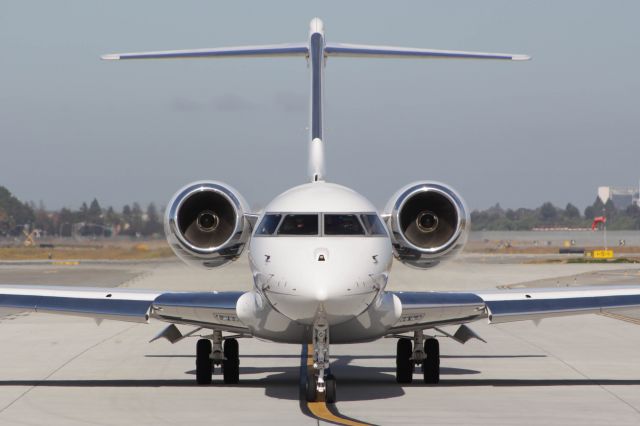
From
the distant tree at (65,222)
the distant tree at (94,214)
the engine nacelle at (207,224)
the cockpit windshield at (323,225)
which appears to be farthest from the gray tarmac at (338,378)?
the distant tree at (65,222)

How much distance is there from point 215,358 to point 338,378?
7.14ft

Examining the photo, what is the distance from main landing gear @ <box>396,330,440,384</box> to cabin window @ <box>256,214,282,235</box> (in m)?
3.64

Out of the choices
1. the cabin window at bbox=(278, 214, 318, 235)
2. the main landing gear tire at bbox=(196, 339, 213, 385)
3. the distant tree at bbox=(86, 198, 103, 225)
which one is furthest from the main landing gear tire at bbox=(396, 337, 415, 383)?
the distant tree at bbox=(86, 198, 103, 225)

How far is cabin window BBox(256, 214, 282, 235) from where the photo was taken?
14679 mm

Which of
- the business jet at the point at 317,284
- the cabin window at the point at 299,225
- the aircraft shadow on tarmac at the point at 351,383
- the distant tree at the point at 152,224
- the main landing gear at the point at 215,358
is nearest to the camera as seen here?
the business jet at the point at 317,284

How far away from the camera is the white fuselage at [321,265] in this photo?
13.5 meters

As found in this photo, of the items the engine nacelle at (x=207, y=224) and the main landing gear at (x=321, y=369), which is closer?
the main landing gear at (x=321, y=369)

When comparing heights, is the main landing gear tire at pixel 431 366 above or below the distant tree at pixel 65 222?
below

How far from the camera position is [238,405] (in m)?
15.1

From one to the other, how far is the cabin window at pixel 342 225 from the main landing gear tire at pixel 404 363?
366 centimetres

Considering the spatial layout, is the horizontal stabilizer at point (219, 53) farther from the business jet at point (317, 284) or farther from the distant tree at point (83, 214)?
the distant tree at point (83, 214)

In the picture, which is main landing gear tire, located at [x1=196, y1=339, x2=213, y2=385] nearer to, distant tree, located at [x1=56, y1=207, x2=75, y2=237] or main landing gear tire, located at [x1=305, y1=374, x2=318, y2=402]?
main landing gear tire, located at [x1=305, y1=374, x2=318, y2=402]

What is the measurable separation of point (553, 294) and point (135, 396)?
6503mm

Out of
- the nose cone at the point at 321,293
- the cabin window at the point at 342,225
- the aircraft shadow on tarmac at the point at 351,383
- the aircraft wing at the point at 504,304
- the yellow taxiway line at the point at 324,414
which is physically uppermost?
the cabin window at the point at 342,225
